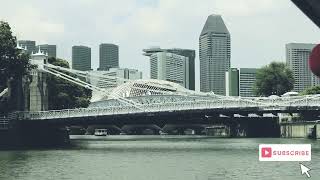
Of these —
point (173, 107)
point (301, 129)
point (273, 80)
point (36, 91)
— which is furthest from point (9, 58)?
point (273, 80)

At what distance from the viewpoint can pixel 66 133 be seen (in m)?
93.2

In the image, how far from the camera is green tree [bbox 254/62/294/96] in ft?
472

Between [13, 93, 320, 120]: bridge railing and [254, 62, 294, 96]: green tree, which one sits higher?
[254, 62, 294, 96]: green tree

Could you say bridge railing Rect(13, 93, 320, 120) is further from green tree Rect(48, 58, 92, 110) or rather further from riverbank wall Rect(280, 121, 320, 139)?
riverbank wall Rect(280, 121, 320, 139)

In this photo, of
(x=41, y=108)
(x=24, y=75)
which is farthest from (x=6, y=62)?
(x=41, y=108)

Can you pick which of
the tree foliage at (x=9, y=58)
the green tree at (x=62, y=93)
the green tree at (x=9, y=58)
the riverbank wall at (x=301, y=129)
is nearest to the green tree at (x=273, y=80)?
the riverbank wall at (x=301, y=129)

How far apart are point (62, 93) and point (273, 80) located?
59349 mm

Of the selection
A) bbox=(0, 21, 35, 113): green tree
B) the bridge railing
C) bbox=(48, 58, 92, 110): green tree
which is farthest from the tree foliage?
bbox=(48, 58, 92, 110): green tree

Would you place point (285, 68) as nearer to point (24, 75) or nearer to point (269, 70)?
point (269, 70)

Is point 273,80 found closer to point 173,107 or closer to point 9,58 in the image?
point 173,107

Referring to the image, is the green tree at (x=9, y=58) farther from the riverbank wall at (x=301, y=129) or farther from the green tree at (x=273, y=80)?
the green tree at (x=273, y=80)

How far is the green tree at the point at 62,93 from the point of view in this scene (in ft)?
324

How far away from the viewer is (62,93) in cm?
10031

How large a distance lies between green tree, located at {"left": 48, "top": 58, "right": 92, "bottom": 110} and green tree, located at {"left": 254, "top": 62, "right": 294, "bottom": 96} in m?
51.4
